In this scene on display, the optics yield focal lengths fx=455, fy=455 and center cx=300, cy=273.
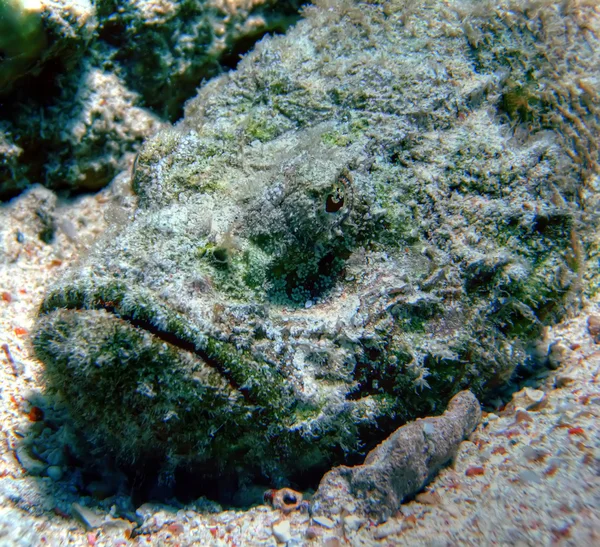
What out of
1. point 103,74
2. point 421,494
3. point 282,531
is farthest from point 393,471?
point 103,74

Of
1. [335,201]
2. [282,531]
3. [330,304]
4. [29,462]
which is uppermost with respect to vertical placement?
[335,201]

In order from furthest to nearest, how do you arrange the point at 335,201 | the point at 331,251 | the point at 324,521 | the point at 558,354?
the point at 558,354
the point at 331,251
the point at 335,201
the point at 324,521

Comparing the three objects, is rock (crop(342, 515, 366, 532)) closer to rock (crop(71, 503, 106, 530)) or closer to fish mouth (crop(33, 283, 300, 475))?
fish mouth (crop(33, 283, 300, 475))

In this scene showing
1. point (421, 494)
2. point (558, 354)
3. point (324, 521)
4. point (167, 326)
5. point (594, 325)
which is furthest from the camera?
point (594, 325)

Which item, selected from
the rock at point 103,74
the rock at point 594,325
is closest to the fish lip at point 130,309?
the rock at point 103,74

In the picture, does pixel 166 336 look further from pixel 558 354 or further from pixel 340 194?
pixel 558 354

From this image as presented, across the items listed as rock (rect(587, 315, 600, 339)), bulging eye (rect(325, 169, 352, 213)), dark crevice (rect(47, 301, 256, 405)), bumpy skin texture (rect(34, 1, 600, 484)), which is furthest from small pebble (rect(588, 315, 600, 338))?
dark crevice (rect(47, 301, 256, 405))

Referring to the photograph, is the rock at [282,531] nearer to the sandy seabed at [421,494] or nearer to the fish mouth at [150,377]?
the sandy seabed at [421,494]

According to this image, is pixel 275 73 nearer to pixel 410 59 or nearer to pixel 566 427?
pixel 410 59
